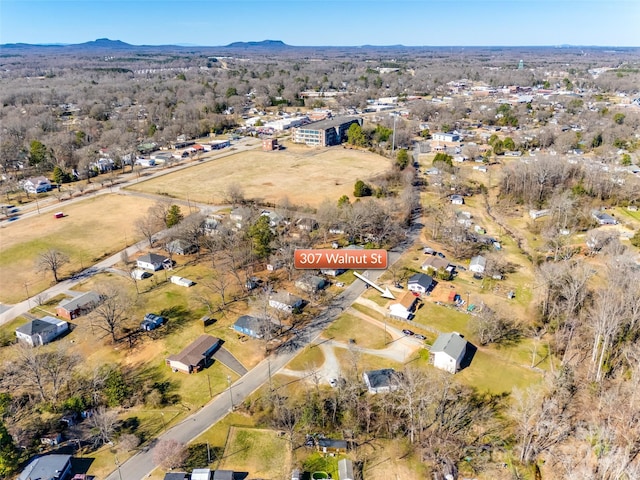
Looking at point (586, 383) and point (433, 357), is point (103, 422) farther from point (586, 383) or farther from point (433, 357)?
point (586, 383)

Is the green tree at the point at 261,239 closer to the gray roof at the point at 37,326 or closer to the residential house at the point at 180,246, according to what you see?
the residential house at the point at 180,246

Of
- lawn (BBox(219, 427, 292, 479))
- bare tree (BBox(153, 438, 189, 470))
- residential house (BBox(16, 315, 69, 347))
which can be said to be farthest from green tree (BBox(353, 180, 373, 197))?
bare tree (BBox(153, 438, 189, 470))

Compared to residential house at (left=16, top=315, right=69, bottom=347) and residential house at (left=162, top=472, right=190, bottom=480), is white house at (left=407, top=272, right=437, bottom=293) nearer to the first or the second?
residential house at (left=162, top=472, right=190, bottom=480)

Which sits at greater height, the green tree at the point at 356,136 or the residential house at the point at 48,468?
the green tree at the point at 356,136

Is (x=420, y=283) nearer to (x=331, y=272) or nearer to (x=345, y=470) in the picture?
(x=331, y=272)

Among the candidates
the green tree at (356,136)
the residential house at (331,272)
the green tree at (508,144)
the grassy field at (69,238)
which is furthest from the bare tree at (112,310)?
the green tree at (508,144)
